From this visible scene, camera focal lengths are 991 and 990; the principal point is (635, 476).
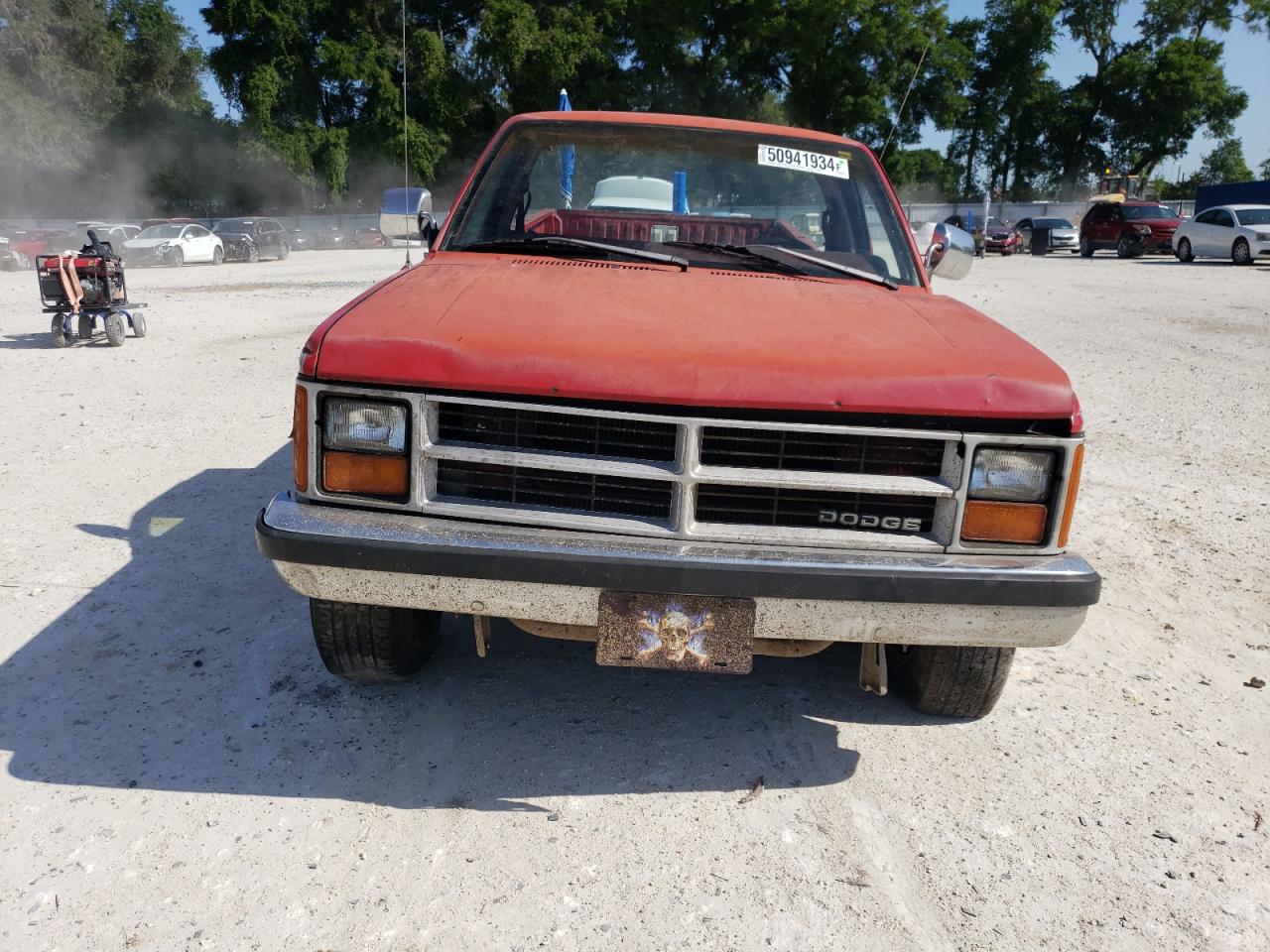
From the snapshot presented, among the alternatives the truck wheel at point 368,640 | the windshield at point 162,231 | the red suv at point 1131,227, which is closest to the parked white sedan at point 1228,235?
the red suv at point 1131,227

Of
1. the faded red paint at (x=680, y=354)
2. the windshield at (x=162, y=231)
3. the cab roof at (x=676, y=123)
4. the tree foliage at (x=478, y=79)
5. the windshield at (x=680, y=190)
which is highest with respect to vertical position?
the tree foliage at (x=478, y=79)

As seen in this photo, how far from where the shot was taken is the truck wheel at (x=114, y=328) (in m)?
9.71

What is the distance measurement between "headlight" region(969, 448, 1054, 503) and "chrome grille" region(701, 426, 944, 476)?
0.34 ft

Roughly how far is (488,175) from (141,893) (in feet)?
8.93

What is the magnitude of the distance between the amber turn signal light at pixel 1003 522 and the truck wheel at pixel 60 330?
31.9ft

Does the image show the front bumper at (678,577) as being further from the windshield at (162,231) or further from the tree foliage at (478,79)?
the tree foliage at (478,79)

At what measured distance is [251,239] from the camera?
29250 millimetres

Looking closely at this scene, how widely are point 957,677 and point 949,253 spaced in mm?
1928

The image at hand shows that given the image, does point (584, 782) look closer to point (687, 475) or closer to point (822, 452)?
point (687, 475)

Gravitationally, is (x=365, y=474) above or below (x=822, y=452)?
below

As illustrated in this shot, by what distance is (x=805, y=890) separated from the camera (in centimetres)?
230

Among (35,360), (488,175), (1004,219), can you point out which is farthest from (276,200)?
(488,175)

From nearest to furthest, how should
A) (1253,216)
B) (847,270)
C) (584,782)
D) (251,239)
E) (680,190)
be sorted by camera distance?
(584,782) → (847,270) → (680,190) → (1253,216) → (251,239)

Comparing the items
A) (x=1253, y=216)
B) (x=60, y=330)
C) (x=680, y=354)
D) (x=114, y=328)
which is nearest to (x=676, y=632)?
(x=680, y=354)
